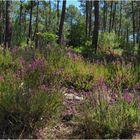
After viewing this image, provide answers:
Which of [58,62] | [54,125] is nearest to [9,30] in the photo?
[58,62]

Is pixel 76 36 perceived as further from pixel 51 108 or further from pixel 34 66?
pixel 51 108

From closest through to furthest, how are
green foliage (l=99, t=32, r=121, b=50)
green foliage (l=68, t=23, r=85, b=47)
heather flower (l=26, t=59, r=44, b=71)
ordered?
heather flower (l=26, t=59, r=44, b=71) → green foliage (l=99, t=32, r=121, b=50) → green foliage (l=68, t=23, r=85, b=47)

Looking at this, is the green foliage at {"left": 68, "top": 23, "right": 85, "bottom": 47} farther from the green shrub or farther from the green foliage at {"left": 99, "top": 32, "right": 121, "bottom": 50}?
the green shrub

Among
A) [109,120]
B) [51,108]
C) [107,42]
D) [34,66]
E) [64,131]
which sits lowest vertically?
[64,131]

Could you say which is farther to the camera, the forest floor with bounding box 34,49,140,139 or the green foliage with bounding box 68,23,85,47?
the green foliage with bounding box 68,23,85,47

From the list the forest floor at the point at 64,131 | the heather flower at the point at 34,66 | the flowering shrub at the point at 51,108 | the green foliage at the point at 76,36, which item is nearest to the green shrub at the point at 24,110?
the flowering shrub at the point at 51,108

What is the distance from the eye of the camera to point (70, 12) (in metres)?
86.3

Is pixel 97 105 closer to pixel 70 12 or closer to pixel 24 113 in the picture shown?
pixel 24 113

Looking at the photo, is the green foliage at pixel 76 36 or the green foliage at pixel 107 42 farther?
the green foliage at pixel 76 36

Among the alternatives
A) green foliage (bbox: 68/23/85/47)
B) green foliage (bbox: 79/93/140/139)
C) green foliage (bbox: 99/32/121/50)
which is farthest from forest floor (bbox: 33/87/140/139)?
green foliage (bbox: 68/23/85/47)

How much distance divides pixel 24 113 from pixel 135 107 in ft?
5.29

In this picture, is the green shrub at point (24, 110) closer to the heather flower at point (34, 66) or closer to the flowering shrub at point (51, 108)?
the flowering shrub at point (51, 108)

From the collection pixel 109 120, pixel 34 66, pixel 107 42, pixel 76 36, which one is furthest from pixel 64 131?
pixel 76 36

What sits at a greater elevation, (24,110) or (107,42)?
(107,42)
